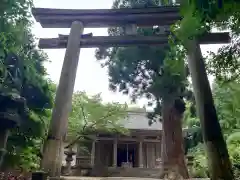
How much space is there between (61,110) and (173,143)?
603 centimetres

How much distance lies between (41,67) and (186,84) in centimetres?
644

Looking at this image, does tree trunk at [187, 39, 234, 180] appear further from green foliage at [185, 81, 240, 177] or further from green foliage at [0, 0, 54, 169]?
green foliage at [0, 0, 54, 169]

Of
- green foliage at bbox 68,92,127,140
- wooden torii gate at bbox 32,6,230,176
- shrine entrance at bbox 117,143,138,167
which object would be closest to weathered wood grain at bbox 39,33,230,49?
wooden torii gate at bbox 32,6,230,176

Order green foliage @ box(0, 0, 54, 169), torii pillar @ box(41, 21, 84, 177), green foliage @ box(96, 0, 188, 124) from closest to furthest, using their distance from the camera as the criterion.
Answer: torii pillar @ box(41, 21, 84, 177) → green foliage @ box(0, 0, 54, 169) → green foliage @ box(96, 0, 188, 124)

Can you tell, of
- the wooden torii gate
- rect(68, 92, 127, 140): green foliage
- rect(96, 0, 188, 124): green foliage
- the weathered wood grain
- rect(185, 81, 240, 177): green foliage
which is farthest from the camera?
rect(68, 92, 127, 140): green foliage

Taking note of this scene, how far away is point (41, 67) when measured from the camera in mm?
10875

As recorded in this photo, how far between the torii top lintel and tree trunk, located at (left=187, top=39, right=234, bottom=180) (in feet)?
7.77

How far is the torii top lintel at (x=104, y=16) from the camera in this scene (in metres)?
7.75

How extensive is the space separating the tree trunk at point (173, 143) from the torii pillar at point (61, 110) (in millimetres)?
5242

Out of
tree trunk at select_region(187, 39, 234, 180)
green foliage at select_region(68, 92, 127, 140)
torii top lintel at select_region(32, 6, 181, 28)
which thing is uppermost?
torii top lintel at select_region(32, 6, 181, 28)

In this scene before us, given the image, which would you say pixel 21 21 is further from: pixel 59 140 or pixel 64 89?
pixel 59 140

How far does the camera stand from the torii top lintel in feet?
25.4

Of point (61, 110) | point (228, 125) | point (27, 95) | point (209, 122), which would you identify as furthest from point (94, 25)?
point (228, 125)

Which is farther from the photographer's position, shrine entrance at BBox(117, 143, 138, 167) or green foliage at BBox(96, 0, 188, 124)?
shrine entrance at BBox(117, 143, 138, 167)
